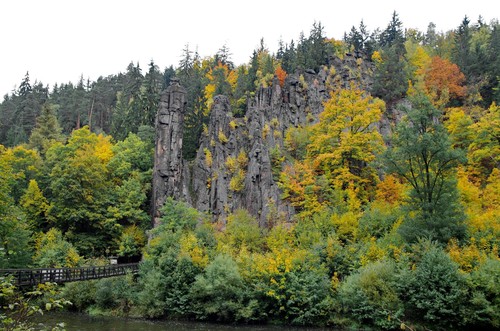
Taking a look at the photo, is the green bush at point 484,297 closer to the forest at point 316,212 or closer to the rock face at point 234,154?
the forest at point 316,212

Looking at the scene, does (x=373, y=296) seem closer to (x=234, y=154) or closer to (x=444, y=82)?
(x=234, y=154)

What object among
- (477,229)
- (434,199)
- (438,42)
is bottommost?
(477,229)

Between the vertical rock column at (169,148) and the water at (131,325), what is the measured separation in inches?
597

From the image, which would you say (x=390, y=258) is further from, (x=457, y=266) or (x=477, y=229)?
(x=477, y=229)

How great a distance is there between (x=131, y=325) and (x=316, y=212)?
20.8 meters

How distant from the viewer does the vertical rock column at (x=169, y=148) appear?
50.9 m

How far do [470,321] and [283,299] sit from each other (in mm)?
13420

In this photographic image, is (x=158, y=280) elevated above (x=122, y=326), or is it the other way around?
(x=158, y=280)

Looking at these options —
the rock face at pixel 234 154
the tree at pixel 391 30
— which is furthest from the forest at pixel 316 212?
the tree at pixel 391 30

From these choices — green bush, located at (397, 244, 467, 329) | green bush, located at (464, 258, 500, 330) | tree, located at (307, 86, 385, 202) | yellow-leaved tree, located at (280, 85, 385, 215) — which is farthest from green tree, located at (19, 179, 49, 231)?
green bush, located at (464, 258, 500, 330)

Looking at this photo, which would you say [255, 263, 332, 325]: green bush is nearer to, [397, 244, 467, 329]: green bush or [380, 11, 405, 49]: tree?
[397, 244, 467, 329]: green bush

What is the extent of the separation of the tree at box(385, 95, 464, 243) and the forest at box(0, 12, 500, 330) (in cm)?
12

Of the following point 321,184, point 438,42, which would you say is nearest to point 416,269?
point 321,184

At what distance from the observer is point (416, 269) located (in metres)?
30.3
